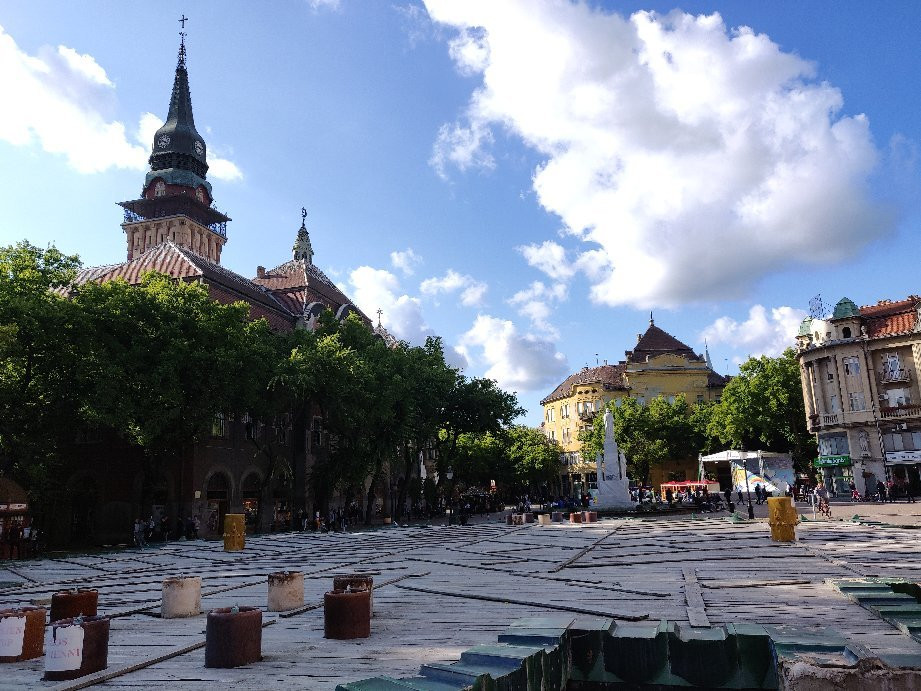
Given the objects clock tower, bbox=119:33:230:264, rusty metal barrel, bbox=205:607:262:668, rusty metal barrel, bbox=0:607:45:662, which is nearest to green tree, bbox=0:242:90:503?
rusty metal barrel, bbox=0:607:45:662

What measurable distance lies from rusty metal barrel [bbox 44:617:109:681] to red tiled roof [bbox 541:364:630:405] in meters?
76.1

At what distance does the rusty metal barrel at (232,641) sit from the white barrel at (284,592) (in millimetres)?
3304

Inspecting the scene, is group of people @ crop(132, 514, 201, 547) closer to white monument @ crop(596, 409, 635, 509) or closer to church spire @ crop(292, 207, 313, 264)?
white monument @ crop(596, 409, 635, 509)

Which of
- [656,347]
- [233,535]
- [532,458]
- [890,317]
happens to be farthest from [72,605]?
[656,347]

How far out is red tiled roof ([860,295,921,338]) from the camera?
158ft

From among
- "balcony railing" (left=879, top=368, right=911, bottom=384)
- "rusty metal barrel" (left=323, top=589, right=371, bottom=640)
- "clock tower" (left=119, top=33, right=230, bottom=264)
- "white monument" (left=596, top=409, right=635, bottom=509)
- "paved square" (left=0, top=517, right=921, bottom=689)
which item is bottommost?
"paved square" (left=0, top=517, right=921, bottom=689)

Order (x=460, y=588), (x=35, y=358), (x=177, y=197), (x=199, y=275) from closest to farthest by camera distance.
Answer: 1. (x=460, y=588)
2. (x=35, y=358)
3. (x=199, y=275)
4. (x=177, y=197)

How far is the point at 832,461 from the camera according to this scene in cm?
4931

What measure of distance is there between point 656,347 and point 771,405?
992 inches

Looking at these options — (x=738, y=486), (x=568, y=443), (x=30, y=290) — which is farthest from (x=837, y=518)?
(x=568, y=443)

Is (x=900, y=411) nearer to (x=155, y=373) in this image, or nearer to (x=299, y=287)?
(x=299, y=287)

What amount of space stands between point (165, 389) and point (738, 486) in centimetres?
4084

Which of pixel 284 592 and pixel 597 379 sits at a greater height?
pixel 597 379

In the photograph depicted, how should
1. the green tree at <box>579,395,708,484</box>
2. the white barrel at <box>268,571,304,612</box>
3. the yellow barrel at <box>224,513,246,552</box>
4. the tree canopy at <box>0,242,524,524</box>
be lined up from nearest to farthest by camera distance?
the white barrel at <box>268,571,304,612</box> < the yellow barrel at <box>224,513,246,552</box> < the tree canopy at <box>0,242,524,524</box> < the green tree at <box>579,395,708,484</box>
